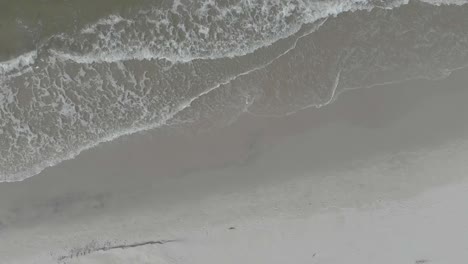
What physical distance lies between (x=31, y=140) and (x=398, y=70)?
268 inches

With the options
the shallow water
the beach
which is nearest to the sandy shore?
the beach

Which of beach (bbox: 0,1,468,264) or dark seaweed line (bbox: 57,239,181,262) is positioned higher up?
beach (bbox: 0,1,468,264)

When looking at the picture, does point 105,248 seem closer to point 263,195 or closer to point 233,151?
point 233,151

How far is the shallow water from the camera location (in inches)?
320

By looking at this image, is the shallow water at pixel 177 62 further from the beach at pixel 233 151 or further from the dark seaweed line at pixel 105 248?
the dark seaweed line at pixel 105 248

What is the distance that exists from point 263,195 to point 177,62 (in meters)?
2.89

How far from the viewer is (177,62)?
27.2 feet

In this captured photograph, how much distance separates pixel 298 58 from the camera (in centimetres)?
828

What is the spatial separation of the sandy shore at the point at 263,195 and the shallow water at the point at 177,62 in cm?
38

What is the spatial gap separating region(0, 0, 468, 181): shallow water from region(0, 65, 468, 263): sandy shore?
0.38 meters

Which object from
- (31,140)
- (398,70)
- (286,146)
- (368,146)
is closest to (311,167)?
(286,146)

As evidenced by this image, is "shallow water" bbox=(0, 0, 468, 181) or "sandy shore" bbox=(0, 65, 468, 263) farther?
"shallow water" bbox=(0, 0, 468, 181)

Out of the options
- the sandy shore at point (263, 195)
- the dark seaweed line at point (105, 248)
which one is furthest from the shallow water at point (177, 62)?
the dark seaweed line at point (105, 248)

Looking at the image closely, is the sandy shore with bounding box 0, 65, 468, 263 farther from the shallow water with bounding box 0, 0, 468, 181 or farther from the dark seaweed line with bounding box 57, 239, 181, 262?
the shallow water with bounding box 0, 0, 468, 181
